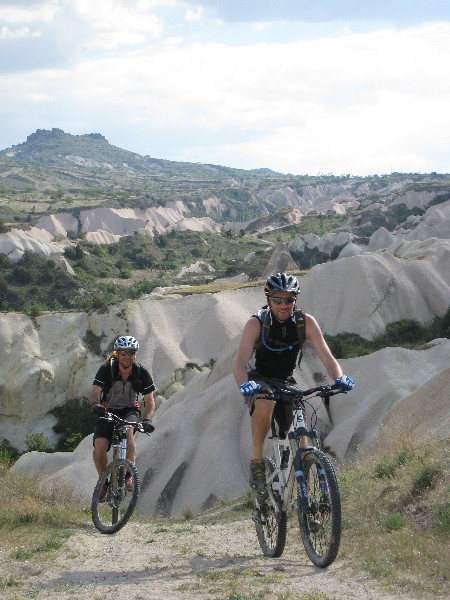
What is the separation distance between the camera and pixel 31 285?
204ft

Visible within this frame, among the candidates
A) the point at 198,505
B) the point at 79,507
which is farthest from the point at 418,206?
the point at 79,507

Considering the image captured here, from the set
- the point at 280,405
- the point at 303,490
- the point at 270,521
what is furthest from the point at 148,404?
the point at 303,490

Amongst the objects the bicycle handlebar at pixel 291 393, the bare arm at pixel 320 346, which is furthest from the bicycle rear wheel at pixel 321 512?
the bare arm at pixel 320 346

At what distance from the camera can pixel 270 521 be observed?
7.11 metres

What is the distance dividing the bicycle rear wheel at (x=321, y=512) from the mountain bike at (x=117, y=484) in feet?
9.51

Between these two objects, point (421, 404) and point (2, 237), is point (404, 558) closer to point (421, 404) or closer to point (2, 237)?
point (421, 404)

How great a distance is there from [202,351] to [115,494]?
104 feet

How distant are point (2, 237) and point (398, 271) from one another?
4696 cm

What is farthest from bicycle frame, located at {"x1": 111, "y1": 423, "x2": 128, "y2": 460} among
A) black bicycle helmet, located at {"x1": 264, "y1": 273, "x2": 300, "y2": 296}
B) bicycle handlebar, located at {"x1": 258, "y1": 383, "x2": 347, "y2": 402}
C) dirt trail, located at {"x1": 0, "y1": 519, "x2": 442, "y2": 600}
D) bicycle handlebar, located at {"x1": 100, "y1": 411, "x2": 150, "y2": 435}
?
black bicycle helmet, located at {"x1": 264, "y1": 273, "x2": 300, "y2": 296}

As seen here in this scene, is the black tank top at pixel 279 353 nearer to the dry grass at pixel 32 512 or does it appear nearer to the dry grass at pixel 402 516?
the dry grass at pixel 402 516

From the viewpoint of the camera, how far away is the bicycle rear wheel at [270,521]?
22.3 ft

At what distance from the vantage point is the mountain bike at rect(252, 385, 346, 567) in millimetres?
6039

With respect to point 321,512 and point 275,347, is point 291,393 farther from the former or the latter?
point 321,512

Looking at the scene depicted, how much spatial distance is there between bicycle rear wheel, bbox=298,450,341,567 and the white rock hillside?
66.2ft
